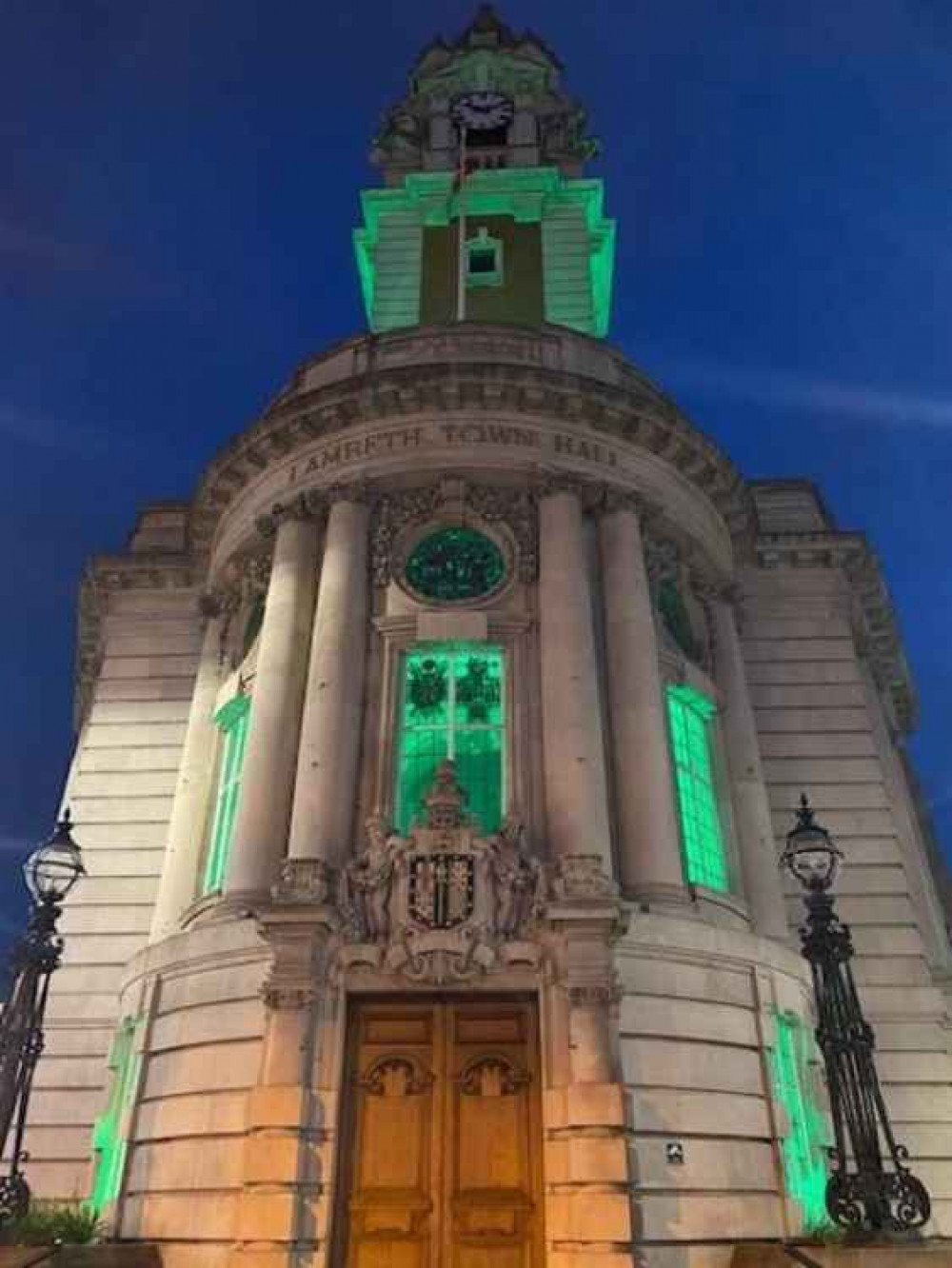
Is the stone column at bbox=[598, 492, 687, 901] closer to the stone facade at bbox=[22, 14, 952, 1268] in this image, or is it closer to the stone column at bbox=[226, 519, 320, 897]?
the stone facade at bbox=[22, 14, 952, 1268]

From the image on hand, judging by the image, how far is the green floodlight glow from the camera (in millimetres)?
31312

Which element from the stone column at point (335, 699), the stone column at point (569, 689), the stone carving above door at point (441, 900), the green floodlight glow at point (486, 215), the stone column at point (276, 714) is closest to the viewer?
the stone carving above door at point (441, 900)

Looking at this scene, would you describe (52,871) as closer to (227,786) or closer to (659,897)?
(227,786)

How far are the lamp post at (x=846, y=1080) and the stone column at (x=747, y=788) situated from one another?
5.36m

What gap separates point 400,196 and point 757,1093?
29.5 meters

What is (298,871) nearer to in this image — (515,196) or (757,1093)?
(757,1093)

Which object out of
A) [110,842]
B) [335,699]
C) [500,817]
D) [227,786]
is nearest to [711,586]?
[500,817]

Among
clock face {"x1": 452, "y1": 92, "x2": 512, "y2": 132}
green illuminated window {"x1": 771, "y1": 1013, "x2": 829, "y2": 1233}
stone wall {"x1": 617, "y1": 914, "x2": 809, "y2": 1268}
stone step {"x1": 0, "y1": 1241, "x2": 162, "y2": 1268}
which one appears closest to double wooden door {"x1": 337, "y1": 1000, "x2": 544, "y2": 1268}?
stone wall {"x1": 617, "y1": 914, "x2": 809, "y2": 1268}

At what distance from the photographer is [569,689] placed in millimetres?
17875

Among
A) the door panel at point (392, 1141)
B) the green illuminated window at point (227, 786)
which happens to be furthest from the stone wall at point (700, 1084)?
the green illuminated window at point (227, 786)

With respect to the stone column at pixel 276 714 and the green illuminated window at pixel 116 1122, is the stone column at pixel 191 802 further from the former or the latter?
the stone column at pixel 276 714

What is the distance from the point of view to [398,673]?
19.0 metres

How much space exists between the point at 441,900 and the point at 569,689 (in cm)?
459

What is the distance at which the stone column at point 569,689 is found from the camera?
16469 millimetres
